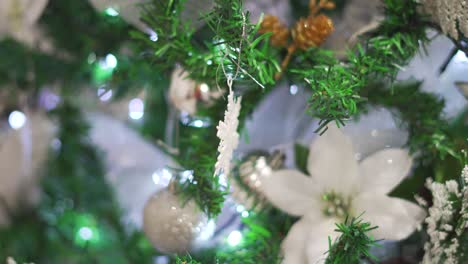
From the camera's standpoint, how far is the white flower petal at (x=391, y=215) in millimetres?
364

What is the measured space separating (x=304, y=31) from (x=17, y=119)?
485mm

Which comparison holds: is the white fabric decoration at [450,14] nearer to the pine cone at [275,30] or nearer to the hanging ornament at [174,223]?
the pine cone at [275,30]

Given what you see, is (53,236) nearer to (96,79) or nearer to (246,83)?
(96,79)

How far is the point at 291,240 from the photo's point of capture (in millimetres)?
394

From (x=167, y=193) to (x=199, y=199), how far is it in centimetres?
5

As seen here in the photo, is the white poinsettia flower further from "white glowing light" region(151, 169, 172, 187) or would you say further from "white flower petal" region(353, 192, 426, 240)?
"white glowing light" region(151, 169, 172, 187)

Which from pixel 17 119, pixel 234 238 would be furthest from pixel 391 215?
pixel 17 119

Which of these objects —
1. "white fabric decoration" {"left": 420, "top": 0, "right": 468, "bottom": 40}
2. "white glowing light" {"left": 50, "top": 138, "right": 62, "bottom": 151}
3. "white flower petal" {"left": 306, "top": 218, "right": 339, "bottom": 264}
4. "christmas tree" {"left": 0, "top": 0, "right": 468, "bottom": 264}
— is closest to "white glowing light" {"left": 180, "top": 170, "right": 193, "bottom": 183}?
"christmas tree" {"left": 0, "top": 0, "right": 468, "bottom": 264}

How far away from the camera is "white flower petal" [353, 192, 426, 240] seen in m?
0.36

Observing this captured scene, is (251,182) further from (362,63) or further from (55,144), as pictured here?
(55,144)

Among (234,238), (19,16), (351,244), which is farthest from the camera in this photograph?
(19,16)

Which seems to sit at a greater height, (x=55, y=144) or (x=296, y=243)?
(x=55, y=144)

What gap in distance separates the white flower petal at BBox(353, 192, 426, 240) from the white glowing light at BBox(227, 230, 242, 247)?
0.36 feet

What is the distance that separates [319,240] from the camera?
1.20ft
